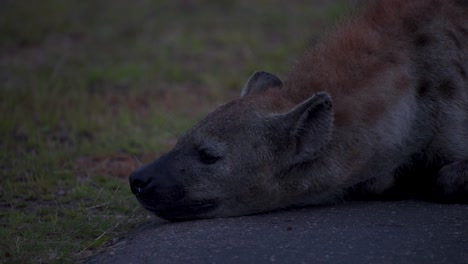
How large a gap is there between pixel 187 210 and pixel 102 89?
3.55m

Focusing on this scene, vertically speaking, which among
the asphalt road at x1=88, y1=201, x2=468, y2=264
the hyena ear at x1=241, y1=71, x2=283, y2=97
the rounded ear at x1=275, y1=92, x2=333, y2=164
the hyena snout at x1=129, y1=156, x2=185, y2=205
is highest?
the hyena ear at x1=241, y1=71, x2=283, y2=97

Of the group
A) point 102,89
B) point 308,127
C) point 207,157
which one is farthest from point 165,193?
point 102,89

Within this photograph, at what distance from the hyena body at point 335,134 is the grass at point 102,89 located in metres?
0.45

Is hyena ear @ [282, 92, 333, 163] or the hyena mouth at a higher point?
hyena ear @ [282, 92, 333, 163]

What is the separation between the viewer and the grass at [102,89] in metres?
4.06

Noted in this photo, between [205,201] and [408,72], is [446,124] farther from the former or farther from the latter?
[205,201]

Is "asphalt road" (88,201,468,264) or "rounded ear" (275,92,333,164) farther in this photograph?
"rounded ear" (275,92,333,164)

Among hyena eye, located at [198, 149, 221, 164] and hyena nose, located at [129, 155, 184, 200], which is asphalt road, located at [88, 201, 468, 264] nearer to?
hyena nose, located at [129, 155, 184, 200]

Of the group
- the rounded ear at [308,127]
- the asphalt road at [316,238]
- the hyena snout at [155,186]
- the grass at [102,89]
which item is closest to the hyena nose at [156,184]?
the hyena snout at [155,186]

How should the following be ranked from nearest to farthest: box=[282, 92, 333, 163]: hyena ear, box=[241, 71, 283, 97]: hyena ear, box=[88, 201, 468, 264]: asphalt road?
box=[88, 201, 468, 264]: asphalt road < box=[282, 92, 333, 163]: hyena ear < box=[241, 71, 283, 97]: hyena ear

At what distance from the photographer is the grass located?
406 cm

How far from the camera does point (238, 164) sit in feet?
12.0

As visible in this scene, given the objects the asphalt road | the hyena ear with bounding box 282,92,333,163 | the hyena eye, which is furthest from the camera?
the hyena eye

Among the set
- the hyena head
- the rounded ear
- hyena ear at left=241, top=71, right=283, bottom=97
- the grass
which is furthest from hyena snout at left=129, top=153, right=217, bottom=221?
hyena ear at left=241, top=71, right=283, bottom=97
